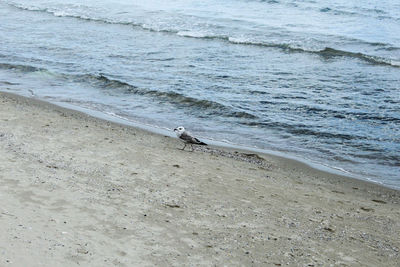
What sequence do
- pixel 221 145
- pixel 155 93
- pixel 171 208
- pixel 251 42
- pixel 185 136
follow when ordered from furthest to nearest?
pixel 251 42 → pixel 155 93 → pixel 221 145 → pixel 185 136 → pixel 171 208

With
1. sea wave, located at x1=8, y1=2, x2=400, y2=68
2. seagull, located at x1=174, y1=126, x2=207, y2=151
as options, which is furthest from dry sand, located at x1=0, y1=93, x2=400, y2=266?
sea wave, located at x1=8, y1=2, x2=400, y2=68

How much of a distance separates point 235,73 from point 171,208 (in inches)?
415

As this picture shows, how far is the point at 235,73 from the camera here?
1744 centimetres

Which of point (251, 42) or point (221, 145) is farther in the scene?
point (251, 42)

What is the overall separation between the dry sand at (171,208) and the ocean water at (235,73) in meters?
1.69

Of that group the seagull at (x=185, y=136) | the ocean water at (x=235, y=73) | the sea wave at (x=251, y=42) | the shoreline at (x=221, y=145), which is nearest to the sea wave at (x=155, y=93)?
the ocean water at (x=235, y=73)

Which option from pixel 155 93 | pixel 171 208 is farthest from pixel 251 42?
pixel 171 208

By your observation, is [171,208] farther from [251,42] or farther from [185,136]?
[251,42]

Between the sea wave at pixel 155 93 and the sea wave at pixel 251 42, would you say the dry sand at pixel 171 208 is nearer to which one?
the sea wave at pixel 155 93

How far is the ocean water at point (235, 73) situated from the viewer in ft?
40.4

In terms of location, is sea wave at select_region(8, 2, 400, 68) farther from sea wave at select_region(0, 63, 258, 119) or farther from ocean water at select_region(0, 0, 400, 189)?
sea wave at select_region(0, 63, 258, 119)

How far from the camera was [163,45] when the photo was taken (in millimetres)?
21969

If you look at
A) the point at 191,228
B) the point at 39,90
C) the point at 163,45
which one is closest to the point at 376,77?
the point at 163,45

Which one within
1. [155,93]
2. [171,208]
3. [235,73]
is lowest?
[171,208]
